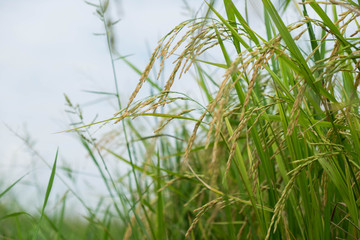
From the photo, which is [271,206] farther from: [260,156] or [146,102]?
[146,102]

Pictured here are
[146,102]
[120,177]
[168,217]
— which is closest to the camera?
[146,102]

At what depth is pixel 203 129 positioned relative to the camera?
2627 millimetres

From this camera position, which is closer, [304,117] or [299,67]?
[299,67]

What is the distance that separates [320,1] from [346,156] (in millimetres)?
472

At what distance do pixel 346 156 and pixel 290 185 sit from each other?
8.5 inches

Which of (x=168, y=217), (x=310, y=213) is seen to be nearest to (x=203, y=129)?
(x=168, y=217)

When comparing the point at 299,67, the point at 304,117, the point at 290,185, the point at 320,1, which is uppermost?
the point at 320,1

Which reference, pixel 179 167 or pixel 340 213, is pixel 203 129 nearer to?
pixel 179 167

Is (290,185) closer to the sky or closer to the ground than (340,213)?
closer to the sky

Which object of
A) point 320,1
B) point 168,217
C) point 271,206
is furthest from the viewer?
point 168,217

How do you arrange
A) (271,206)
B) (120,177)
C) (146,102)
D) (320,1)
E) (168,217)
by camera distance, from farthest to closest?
(120,177) → (168,217) → (271,206) → (320,1) → (146,102)

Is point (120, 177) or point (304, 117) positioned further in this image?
point (120, 177)

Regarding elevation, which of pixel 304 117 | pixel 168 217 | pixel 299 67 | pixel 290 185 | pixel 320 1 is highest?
pixel 320 1

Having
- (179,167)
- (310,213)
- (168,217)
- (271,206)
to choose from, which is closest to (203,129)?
(179,167)
